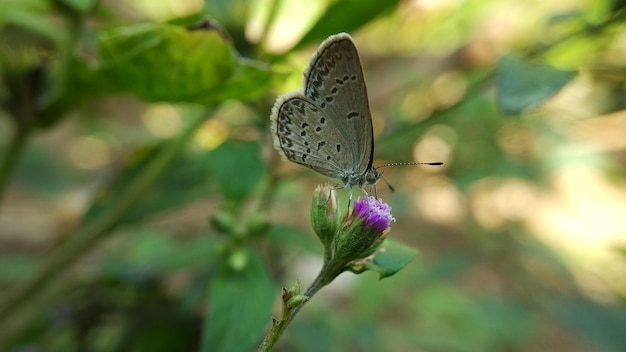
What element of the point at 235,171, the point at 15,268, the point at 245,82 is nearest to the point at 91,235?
the point at 235,171

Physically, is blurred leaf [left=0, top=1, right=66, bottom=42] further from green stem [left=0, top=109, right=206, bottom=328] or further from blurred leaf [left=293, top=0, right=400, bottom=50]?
blurred leaf [left=293, top=0, right=400, bottom=50]

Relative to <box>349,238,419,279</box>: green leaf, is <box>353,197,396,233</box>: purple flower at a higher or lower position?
higher

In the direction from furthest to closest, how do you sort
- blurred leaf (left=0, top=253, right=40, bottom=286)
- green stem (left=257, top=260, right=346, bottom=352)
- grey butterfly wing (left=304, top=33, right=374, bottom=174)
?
1. blurred leaf (left=0, top=253, right=40, bottom=286)
2. grey butterfly wing (left=304, top=33, right=374, bottom=174)
3. green stem (left=257, top=260, right=346, bottom=352)

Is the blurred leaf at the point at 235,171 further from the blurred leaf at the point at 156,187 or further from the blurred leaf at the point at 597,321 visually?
the blurred leaf at the point at 597,321

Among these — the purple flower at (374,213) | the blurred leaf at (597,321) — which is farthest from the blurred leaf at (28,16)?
the blurred leaf at (597,321)

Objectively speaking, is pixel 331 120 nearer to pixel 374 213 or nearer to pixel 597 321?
pixel 374 213

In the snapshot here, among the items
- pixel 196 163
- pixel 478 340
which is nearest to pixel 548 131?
pixel 478 340

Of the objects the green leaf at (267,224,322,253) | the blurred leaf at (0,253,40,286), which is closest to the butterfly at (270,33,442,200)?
the green leaf at (267,224,322,253)
